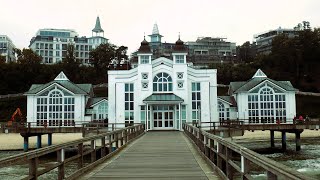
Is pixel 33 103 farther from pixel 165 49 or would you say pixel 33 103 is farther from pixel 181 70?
pixel 165 49

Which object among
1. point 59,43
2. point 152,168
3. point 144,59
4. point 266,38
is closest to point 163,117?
point 144,59

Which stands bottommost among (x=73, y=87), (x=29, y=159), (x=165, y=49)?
(x=29, y=159)

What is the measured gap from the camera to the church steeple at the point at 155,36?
142750mm

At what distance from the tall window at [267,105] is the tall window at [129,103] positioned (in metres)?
16.8

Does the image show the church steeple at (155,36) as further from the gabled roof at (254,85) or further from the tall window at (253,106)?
the tall window at (253,106)

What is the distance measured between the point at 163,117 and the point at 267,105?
16.2m

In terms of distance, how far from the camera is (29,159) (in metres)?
6.79

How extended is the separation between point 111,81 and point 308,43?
69651 millimetres

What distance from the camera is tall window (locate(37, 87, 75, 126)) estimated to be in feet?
175

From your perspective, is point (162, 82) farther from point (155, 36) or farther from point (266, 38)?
→ point (266, 38)

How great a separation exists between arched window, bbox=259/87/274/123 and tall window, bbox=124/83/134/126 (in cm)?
1829

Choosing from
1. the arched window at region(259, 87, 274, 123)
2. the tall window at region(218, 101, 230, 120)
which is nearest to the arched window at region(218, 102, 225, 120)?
the tall window at region(218, 101, 230, 120)

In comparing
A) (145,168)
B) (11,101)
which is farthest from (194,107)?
(11,101)

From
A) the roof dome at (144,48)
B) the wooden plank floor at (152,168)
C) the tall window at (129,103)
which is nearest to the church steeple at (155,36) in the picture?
the roof dome at (144,48)
